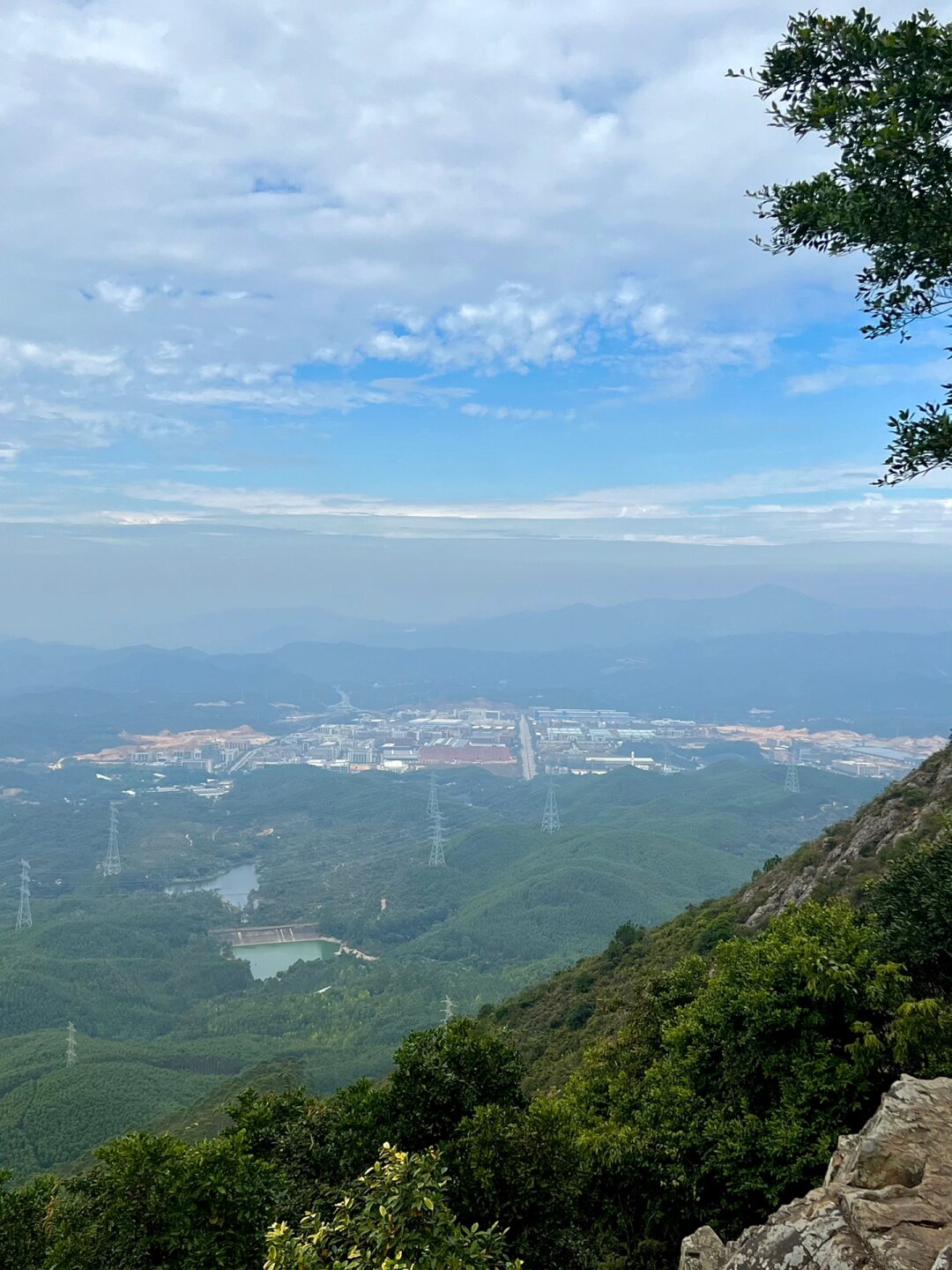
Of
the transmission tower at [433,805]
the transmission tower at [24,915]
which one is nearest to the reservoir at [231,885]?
the transmission tower at [24,915]

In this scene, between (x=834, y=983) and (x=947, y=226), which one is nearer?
(x=947, y=226)

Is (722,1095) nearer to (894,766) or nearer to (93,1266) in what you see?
(93,1266)

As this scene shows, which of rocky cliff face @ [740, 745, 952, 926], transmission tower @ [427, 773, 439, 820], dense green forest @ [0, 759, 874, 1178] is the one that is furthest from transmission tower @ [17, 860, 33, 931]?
Answer: rocky cliff face @ [740, 745, 952, 926]

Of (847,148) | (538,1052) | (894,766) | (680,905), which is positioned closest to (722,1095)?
(847,148)

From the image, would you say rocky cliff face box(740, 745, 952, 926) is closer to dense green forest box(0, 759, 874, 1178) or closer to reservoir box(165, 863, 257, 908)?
dense green forest box(0, 759, 874, 1178)

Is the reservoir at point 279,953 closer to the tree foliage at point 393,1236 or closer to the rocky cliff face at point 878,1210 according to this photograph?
the rocky cliff face at point 878,1210

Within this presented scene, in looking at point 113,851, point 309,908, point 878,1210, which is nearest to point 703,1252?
point 878,1210
